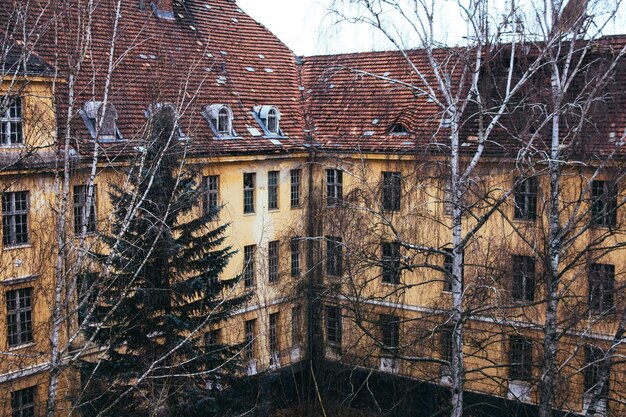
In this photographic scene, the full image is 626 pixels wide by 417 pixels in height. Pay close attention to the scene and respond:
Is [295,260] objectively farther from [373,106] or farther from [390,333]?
[373,106]

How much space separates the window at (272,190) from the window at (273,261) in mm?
1234

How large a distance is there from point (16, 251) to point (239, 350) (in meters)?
6.24

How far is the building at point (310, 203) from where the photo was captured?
20094mm

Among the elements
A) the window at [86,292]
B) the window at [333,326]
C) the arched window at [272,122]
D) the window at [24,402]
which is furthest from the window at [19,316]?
the arched window at [272,122]

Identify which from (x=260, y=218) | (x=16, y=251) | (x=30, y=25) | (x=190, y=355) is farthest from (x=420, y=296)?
(x=30, y=25)

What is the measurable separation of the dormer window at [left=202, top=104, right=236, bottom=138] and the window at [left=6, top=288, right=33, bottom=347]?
7.99m

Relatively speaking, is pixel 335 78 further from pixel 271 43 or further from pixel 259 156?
pixel 259 156

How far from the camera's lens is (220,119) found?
26.1 m

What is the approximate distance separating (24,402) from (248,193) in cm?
958

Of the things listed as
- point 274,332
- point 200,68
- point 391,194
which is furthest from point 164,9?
point 274,332

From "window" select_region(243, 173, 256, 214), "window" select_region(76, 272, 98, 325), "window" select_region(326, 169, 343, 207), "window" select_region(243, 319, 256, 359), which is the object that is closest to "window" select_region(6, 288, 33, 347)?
"window" select_region(76, 272, 98, 325)

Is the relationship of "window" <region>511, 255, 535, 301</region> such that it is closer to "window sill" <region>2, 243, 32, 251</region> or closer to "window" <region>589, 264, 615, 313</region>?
"window" <region>589, 264, 615, 313</region>

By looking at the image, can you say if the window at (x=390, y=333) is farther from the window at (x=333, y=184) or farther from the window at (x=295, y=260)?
the window at (x=333, y=184)

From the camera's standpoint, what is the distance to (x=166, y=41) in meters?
26.7
